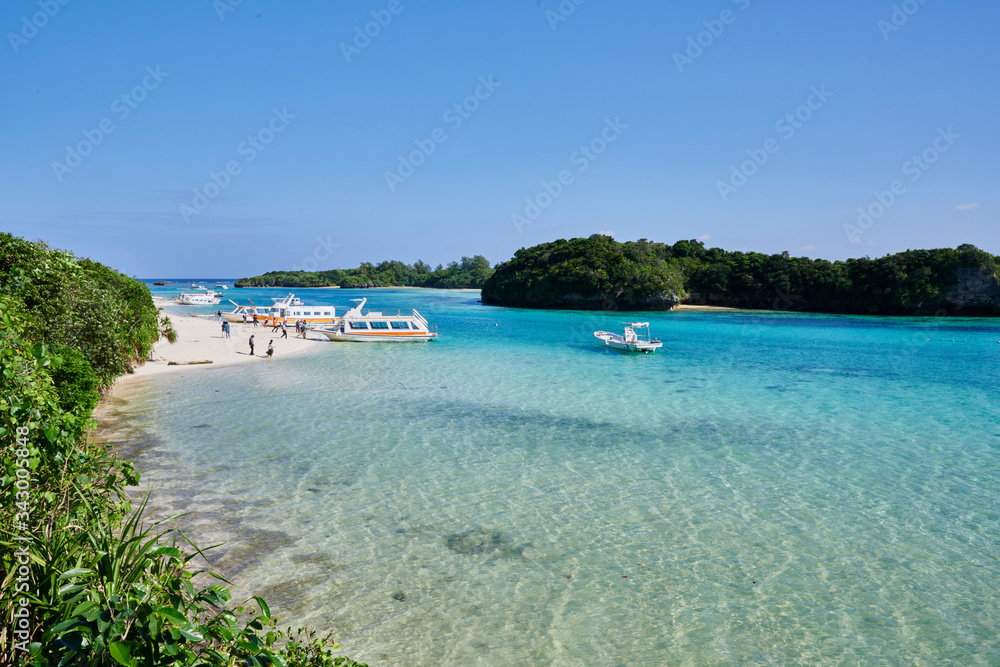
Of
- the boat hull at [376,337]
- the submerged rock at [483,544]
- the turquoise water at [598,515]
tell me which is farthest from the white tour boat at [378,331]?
the submerged rock at [483,544]

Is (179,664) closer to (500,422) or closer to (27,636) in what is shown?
(27,636)

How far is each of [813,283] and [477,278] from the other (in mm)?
122425

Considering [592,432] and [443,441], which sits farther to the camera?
[592,432]

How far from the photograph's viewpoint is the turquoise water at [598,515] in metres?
6.44

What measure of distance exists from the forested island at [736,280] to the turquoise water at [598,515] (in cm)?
6397

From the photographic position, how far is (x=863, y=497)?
34.5 ft

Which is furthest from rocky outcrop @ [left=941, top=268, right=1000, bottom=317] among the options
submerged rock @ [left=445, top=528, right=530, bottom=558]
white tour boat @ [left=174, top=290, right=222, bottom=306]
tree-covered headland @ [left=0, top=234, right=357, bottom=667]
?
white tour boat @ [left=174, top=290, right=222, bottom=306]

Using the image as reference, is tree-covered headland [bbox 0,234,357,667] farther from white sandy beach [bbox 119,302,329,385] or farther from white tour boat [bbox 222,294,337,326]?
white tour boat [bbox 222,294,337,326]

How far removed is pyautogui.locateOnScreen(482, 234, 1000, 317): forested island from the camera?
7369 cm

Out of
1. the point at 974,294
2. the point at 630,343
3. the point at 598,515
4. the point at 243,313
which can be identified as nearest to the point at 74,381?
the point at 598,515

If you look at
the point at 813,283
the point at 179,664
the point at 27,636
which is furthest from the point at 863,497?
the point at 813,283

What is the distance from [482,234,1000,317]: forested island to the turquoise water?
64.0m

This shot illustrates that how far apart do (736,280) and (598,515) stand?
92.7 m

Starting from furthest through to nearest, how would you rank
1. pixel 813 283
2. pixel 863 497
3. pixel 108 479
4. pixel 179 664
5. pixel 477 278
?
1. pixel 477 278
2. pixel 813 283
3. pixel 863 497
4. pixel 108 479
5. pixel 179 664
